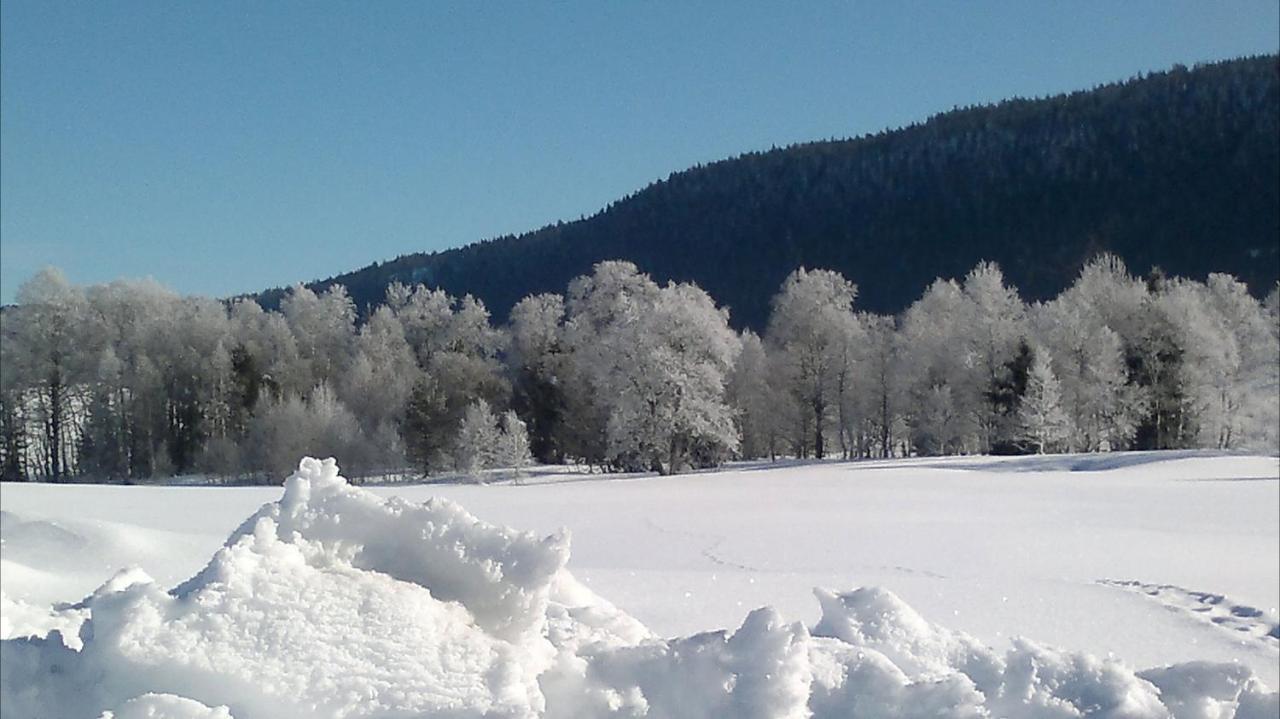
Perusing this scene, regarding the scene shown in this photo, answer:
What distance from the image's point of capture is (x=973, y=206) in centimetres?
6881

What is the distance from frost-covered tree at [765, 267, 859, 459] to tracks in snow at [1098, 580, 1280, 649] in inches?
979

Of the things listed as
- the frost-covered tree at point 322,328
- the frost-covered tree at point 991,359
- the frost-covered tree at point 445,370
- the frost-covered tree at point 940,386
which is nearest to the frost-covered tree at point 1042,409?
the frost-covered tree at point 991,359

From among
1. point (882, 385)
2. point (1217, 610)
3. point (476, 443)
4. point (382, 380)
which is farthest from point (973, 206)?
point (1217, 610)

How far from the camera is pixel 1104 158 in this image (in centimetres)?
6612

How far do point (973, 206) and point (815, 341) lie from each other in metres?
42.8

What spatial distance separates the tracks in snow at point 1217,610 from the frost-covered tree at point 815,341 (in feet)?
81.6

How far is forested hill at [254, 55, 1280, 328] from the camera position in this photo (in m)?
56.2

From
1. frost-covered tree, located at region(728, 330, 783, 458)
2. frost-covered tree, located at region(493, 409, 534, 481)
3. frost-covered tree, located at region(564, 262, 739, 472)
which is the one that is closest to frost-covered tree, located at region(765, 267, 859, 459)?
frost-covered tree, located at region(728, 330, 783, 458)

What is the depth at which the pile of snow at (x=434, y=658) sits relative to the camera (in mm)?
2357

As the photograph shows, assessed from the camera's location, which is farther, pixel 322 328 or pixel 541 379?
pixel 541 379

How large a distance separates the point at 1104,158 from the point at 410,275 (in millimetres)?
52576

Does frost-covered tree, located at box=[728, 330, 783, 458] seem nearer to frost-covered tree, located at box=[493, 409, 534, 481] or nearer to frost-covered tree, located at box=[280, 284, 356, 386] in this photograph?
frost-covered tree, located at box=[493, 409, 534, 481]

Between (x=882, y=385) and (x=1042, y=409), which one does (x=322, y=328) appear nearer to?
(x=882, y=385)

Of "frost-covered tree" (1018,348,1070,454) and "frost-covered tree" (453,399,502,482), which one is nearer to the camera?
"frost-covered tree" (453,399,502,482)
